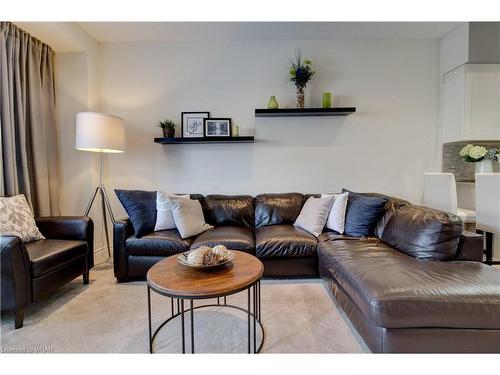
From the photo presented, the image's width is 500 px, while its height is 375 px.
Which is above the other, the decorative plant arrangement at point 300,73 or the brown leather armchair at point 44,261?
the decorative plant arrangement at point 300,73

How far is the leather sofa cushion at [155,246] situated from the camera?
2.33 metres

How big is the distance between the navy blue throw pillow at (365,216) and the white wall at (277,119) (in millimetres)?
811

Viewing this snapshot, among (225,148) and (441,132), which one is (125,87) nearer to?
(225,148)

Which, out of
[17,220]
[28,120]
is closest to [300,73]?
[28,120]

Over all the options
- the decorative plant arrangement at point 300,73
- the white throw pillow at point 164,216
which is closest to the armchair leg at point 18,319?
the white throw pillow at point 164,216

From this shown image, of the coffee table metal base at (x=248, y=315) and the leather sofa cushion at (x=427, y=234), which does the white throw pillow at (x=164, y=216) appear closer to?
the coffee table metal base at (x=248, y=315)

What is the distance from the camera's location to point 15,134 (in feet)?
8.16

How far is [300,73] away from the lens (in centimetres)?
298

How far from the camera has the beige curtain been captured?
2320 millimetres

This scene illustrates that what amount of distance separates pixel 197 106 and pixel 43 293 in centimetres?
243

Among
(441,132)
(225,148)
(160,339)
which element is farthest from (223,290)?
(441,132)

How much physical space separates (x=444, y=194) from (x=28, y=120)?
4.48m

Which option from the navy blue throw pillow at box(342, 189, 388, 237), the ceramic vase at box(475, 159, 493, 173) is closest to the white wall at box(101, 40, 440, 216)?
the ceramic vase at box(475, 159, 493, 173)

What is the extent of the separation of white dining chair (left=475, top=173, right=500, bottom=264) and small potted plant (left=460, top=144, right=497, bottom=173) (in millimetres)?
463
